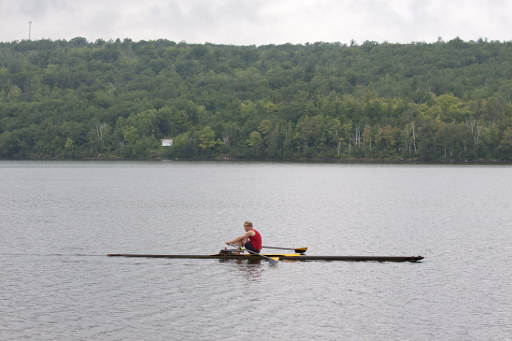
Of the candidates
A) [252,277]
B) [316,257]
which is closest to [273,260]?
[316,257]

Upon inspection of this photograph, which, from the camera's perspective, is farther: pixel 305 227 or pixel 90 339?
pixel 305 227

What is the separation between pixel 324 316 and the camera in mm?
24453

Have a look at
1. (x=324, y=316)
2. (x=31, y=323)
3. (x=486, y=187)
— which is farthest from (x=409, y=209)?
(x=31, y=323)

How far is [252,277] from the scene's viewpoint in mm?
30828

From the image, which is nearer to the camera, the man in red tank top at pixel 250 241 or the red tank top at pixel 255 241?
the man in red tank top at pixel 250 241

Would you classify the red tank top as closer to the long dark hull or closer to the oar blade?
the long dark hull

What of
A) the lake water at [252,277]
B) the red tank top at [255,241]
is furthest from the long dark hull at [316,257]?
the red tank top at [255,241]

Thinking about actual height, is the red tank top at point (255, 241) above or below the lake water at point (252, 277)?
above

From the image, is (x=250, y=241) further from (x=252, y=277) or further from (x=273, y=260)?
(x=252, y=277)

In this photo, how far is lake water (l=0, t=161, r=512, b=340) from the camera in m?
23.0

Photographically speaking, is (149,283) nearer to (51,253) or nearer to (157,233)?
(51,253)

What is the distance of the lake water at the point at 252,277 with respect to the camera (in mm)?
23031

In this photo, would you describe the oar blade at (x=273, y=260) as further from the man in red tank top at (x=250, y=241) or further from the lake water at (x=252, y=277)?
the man in red tank top at (x=250, y=241)

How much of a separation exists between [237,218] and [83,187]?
140 ft
